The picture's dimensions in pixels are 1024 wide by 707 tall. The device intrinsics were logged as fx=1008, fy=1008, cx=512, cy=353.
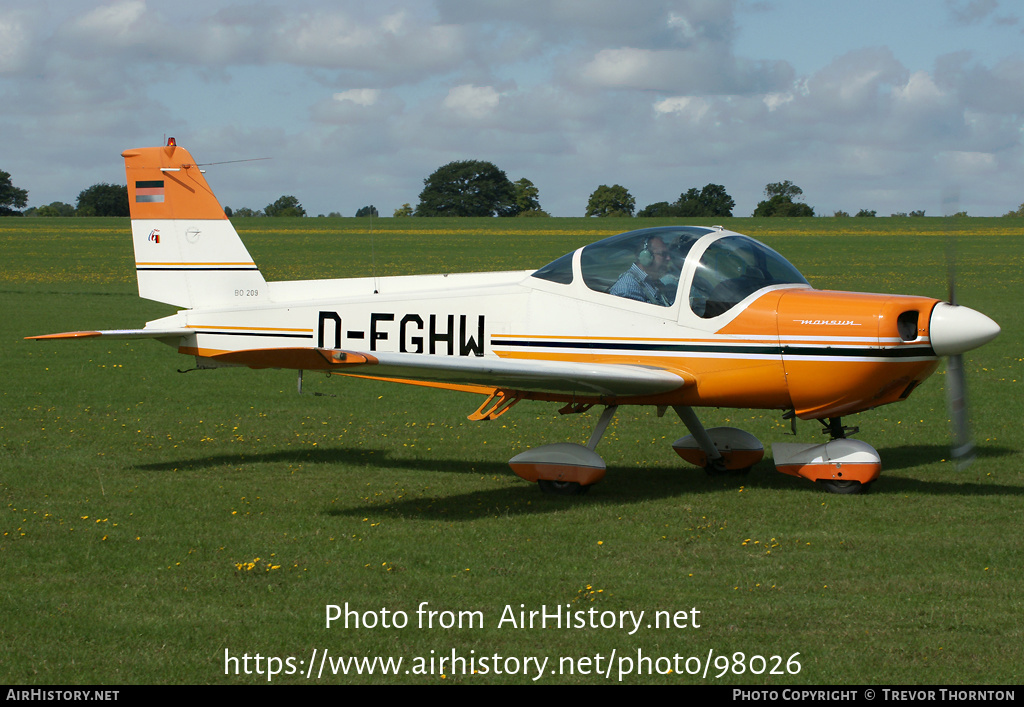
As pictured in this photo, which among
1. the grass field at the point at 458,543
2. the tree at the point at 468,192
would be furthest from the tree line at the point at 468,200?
the grass field at the point at 458,543

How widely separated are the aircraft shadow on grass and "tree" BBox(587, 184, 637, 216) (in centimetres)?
9369

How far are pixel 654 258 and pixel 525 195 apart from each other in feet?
383

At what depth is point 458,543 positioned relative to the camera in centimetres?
729

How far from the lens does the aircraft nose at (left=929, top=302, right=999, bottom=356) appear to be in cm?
774

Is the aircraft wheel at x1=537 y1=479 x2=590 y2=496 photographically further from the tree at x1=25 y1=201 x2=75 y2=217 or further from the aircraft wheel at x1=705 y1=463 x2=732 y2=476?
the tree at x1=25 y1=201 x2=75 y2=217

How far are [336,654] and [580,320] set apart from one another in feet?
14.7

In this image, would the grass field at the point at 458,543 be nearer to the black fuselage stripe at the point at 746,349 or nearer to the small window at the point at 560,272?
the black fuselage stripe at the point at 746,349

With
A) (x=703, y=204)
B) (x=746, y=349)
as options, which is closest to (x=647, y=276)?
(x=746, y=349)

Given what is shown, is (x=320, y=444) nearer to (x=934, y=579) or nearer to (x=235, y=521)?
(x=235, y=521)

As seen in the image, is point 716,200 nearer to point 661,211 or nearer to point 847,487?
point 661,211

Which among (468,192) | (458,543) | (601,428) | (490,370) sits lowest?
(458,543)

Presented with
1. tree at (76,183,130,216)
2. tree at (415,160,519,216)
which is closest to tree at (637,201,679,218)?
tree at (415,160,519,216)
